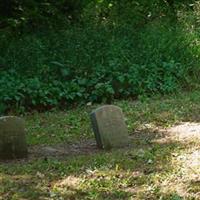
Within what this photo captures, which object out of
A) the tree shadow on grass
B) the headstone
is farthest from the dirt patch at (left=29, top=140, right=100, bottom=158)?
the headstone

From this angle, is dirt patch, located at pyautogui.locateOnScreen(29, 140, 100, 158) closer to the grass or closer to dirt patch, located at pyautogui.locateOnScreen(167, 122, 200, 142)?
the grass

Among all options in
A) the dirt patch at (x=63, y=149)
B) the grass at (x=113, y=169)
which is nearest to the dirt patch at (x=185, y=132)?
the grass at (x=113, y=169)

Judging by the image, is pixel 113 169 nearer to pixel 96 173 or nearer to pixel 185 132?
pixel 96 173

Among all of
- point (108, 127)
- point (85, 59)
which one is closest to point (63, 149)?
point (108, 127)

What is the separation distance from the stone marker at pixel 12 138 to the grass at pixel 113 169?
176mm

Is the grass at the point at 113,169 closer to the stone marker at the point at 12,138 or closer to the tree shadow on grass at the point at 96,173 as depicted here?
the tree shadow on grass at the point at 96,173

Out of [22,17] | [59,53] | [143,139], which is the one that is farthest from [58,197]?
[22,17]

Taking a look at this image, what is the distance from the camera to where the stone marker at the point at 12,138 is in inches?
287

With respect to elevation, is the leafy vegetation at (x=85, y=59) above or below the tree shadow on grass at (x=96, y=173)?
above

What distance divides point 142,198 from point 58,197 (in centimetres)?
86

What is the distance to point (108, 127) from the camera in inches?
306

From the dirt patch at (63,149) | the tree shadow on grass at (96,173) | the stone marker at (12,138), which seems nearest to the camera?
the tree shadow on grass at (96,173)

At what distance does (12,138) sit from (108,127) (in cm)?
130

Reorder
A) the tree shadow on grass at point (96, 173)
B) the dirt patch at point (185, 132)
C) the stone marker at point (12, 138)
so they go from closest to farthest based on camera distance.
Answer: the tree shadow on grass at point (96, 173)
the stone marker at point (12, 138)
the dirt patch at point (185, 132)
